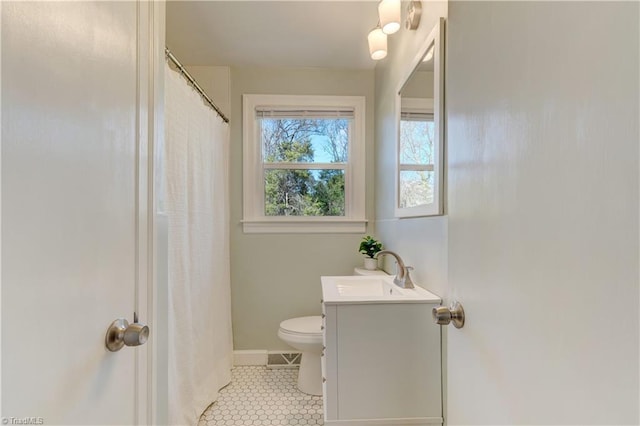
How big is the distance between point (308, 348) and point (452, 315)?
4.62 feet

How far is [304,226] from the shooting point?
103 inches

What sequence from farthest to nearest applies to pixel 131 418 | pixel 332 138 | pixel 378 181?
pixel 332 138, pixel 378 181, pixel 131 418

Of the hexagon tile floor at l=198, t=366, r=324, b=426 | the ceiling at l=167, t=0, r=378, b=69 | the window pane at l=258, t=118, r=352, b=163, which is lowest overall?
the hexagon tile floor at l=198, t=366, r=324, b=426

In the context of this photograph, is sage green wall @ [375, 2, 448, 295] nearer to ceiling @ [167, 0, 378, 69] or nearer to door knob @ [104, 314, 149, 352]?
ceiling @ [167, 0, 378, 69]

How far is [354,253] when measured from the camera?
264 cm

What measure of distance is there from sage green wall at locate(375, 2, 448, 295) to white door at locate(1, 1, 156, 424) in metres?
1.11

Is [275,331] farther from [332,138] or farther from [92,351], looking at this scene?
[92,351]

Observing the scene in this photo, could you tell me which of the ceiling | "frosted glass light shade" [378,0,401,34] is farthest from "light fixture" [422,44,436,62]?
the ceiling

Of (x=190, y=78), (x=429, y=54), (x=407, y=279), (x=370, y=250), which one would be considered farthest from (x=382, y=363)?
(x=190, y=78)

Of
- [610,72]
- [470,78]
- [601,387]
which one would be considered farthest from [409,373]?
[610,72]

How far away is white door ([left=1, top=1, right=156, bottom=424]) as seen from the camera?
0.42 metres

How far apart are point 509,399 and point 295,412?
159cm

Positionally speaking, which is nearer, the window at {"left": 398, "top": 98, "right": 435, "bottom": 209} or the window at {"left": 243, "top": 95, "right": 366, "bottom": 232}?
→ the window at {"left": 398, "top": 98, "right": 435, "bottom": 209}

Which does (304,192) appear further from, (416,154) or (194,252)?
(416,154)
